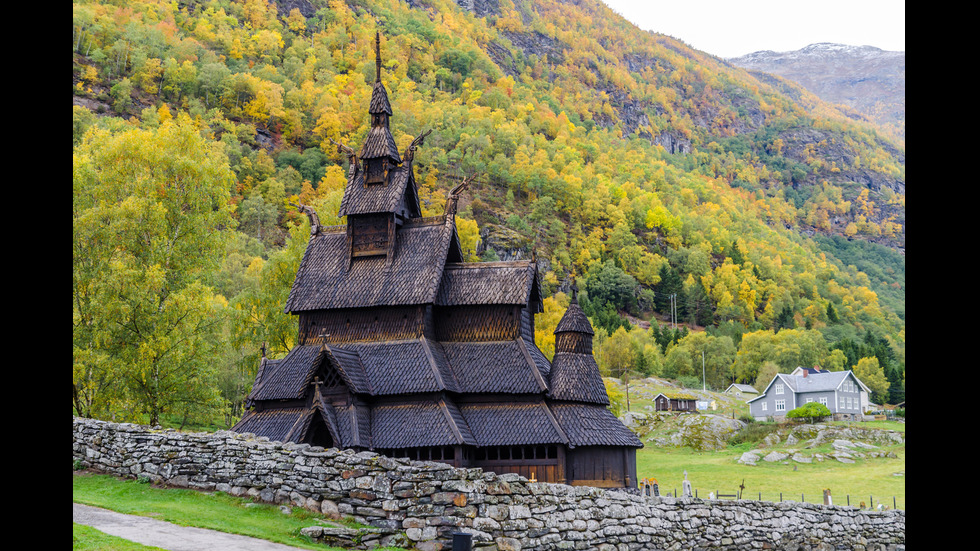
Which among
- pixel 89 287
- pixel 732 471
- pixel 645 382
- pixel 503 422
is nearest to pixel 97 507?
pixel 503 422

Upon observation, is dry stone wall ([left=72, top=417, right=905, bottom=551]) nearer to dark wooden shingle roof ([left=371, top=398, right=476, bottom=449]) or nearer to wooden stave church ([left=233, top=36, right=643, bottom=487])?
wooden stave church ([left=233, top=36, right=643, bottom=487])

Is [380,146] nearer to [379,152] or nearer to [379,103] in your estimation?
[379,152]

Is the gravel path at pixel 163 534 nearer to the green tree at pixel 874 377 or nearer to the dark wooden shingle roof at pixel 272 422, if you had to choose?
the dark wooden shingle roof at pixel 272 422

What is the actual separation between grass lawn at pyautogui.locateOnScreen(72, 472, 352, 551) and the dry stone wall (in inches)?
15.5

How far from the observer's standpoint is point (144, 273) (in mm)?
36969

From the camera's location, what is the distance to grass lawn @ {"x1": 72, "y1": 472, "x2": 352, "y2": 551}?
720 inches

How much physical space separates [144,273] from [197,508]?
20195mm

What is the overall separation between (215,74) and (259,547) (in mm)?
200822

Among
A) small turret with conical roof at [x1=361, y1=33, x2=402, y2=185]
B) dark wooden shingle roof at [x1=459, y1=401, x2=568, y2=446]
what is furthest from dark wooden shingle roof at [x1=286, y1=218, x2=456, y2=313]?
dark wooden shingle roof at [x1=459, y1=401, x2=568, y2=446]

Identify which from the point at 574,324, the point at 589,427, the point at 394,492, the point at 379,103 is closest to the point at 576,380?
the point at 589,427

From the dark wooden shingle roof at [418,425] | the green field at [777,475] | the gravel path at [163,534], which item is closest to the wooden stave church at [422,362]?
the dark wooden shingle roof at [418,425]

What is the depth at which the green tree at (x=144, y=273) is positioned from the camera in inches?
1409

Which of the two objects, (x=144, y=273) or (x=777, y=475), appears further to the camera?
(x=777, y=475)
